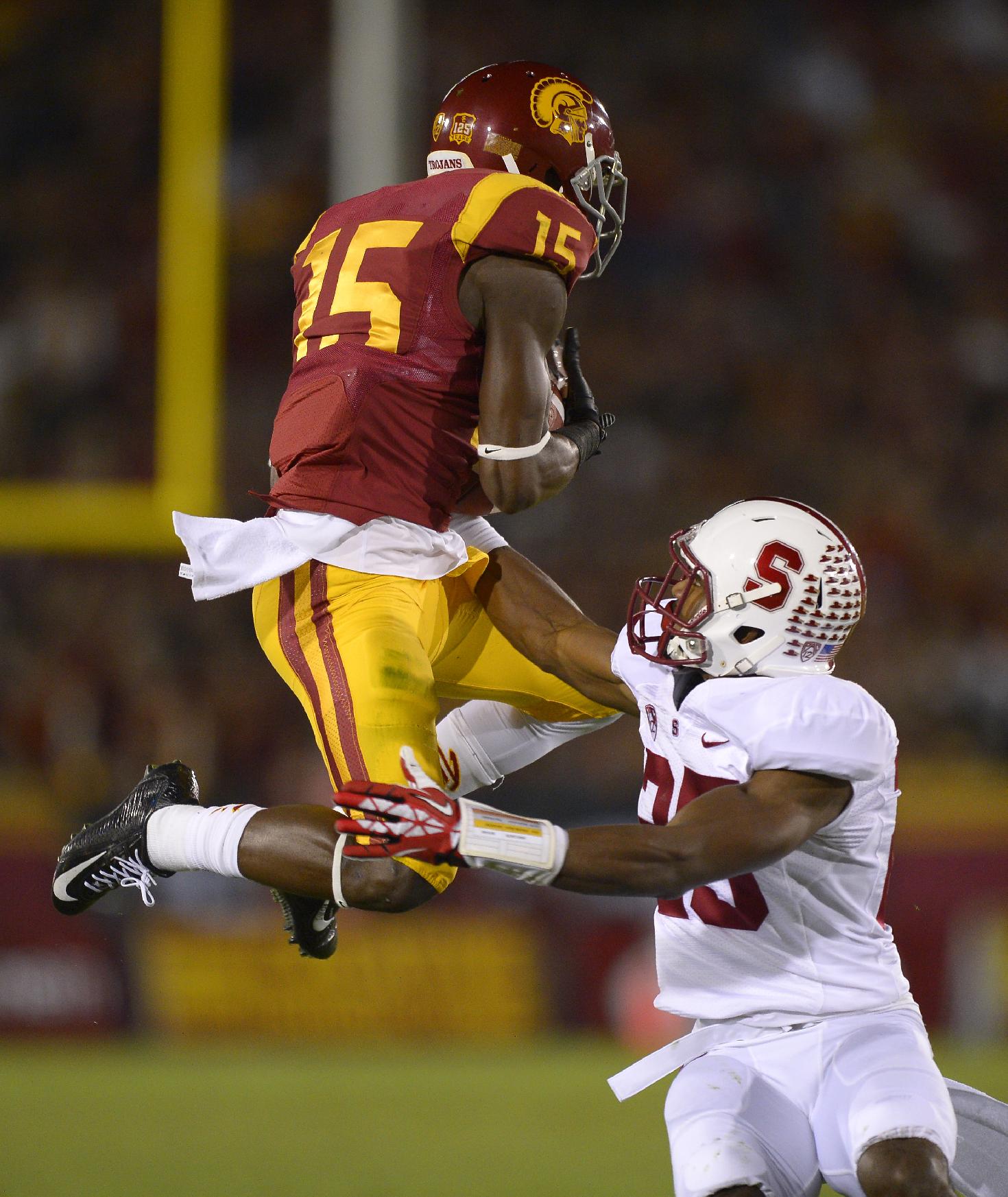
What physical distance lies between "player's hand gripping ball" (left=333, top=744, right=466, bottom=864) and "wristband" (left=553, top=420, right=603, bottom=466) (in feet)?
3.34

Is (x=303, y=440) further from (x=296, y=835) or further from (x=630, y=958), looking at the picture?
(x=630, y=958)

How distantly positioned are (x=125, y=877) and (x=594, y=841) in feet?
3.84

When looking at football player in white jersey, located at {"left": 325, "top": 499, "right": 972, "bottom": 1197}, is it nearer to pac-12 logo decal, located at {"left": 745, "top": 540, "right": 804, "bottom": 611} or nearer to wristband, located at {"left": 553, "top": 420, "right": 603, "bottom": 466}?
pac-12 logo decal, located at {"left": 745, "top": 540, "right": 804, "bottom": 611}

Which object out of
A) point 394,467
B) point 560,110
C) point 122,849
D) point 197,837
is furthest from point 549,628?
point 560,110

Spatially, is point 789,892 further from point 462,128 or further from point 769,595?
point 462,128

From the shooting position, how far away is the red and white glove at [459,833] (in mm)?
2082

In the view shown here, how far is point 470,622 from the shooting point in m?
3.16

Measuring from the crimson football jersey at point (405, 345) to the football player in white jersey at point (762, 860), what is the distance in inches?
22.8

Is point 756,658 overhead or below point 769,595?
below

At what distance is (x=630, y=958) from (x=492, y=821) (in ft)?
14.7

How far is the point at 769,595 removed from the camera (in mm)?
2387

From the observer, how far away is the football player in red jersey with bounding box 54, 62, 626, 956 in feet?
9.09

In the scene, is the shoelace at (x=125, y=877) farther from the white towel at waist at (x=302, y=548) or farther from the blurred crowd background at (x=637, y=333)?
the blurred crowd background at (x=637, y=333)

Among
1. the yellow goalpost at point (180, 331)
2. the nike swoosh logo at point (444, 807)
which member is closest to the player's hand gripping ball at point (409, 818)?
the nike swoosh logo at point (444, 807)
